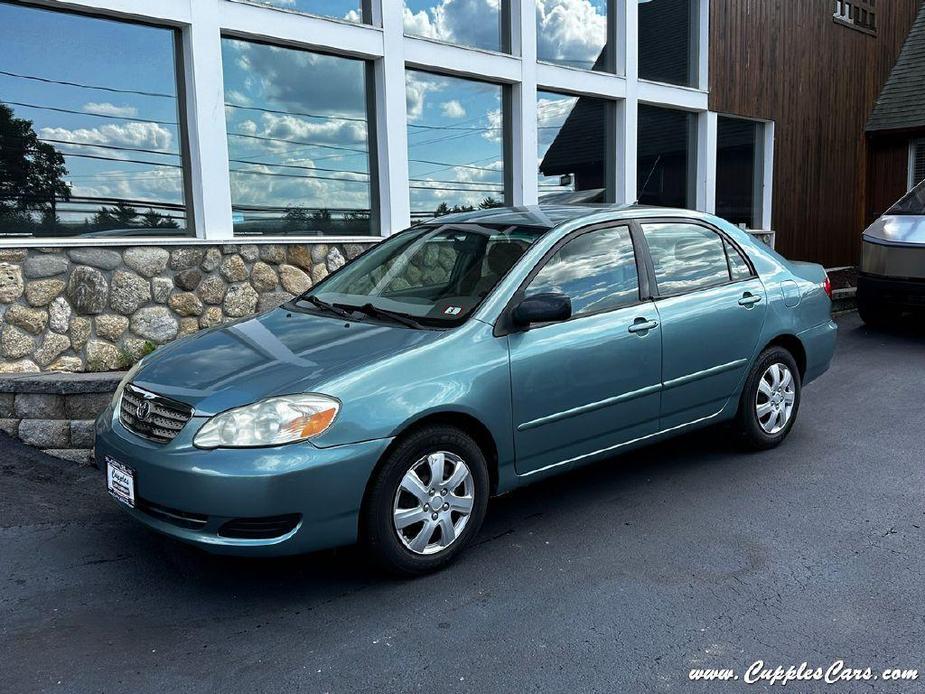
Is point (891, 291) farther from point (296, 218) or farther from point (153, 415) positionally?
point (153, 415)

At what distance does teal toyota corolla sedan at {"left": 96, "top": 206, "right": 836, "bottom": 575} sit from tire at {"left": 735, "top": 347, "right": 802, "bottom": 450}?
0.6 inches

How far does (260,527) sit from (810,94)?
1343 cm

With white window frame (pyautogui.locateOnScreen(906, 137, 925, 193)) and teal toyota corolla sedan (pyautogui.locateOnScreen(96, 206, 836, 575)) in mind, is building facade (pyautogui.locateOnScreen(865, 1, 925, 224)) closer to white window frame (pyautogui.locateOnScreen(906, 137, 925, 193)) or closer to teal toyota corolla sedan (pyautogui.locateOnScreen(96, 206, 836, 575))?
white window frame (pyautogui.locateOnScreen(906, 137, 925, 193))

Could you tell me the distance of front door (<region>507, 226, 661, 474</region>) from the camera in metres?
3.94

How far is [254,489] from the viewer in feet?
10.4

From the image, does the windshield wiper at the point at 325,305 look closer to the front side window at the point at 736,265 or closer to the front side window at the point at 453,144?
the front side window at the point at 736,265

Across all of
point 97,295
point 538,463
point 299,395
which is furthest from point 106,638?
point 97,295

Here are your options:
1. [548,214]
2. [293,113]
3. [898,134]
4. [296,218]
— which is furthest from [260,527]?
[898,134]

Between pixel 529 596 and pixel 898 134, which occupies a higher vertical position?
pixel 898 134

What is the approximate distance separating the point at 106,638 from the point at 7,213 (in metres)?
4.22

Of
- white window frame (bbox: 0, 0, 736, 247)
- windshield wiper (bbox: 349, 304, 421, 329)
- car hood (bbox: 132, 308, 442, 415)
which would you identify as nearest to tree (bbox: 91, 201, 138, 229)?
white window frame (bbox: 0, 0, 736, 247)

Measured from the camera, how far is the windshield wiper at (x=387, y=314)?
3955 mm

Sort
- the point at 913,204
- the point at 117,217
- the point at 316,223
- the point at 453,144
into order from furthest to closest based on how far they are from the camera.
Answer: the point at 913,204 < the point at 453,144 < the point at 316,223 < the point at 117,217

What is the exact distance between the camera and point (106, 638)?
10.4 ft
